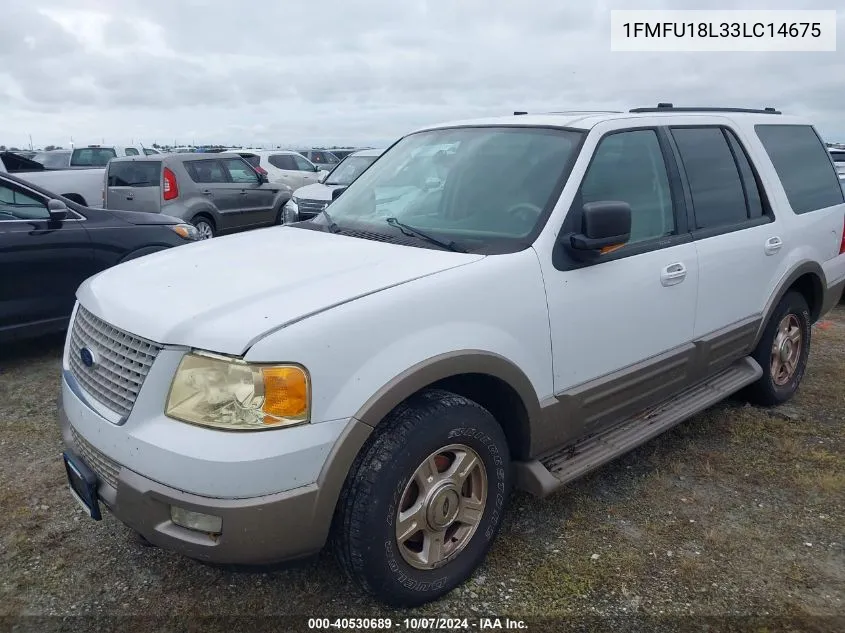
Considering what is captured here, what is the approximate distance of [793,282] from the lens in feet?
14.4

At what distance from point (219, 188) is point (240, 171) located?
2.71ft

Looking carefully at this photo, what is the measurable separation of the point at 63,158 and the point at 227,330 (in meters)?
19.6

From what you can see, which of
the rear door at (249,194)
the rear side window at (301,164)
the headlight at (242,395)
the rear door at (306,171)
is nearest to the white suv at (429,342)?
the headlight at (242,395)

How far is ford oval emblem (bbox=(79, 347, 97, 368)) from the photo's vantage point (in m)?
2.56

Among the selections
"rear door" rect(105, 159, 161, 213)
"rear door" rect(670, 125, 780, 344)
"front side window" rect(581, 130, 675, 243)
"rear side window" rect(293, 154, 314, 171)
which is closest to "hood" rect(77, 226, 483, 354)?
"front side window" rect(581, 130, 675, 243)

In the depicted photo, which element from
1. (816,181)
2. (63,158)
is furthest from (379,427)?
(63,158)

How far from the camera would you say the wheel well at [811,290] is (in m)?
4.54

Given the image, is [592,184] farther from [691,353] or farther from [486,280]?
A: [691,353]

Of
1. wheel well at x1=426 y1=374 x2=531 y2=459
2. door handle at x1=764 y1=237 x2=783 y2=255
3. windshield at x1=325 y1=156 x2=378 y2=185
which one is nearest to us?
wheel well at x1=426 y1=374 x2=531 y2=459

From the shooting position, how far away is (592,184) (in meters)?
3.12

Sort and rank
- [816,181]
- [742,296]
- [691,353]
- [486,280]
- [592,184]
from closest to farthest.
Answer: [486,280] → [592,184] → [691,353] → [742,296] → [816,181]

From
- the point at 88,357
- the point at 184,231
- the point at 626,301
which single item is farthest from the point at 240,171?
the point at 626,301

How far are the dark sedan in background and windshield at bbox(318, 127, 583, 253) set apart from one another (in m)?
2.94

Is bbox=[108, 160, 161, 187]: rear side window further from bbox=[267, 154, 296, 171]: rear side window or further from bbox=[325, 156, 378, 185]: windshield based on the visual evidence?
bbox=[267, 154, 296, 171]: rear side window
